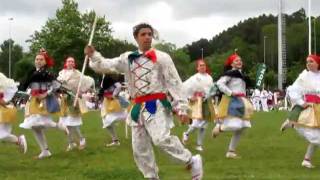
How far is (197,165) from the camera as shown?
8953 millimetres

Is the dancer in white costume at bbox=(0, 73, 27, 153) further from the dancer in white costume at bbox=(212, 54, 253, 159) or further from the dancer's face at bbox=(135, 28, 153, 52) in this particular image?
the dancer's face at bbox=(135, 28, 153, 52)

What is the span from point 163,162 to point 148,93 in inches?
170

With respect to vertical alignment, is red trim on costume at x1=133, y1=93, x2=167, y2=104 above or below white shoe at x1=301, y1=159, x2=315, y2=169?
above

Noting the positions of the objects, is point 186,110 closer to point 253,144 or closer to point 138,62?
point 138,62

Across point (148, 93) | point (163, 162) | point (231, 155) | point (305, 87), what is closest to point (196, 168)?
point (148, 93)

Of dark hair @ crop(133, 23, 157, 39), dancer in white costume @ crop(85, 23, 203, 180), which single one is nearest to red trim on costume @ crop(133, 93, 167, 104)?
dancer in white costume @ crop(85, 23, 203, 180)

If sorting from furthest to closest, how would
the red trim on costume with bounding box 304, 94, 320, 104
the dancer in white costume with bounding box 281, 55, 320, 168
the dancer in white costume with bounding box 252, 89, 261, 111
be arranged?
the dancer in white costume with bounding box 252, 89, 261, 111 < the red trim on costume with bounding box 304, 94, 320, 104 < the dancer in white costume with bounding box 281, 55, 320, 168

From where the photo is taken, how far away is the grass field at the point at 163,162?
36.6 feet

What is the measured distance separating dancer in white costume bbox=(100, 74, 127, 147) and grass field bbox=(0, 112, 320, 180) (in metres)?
0.56

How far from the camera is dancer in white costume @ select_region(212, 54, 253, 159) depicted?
13930 millimetres

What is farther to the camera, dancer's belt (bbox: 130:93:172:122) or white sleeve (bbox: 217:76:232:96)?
white sleeve (bbox: 217:76:232:96)

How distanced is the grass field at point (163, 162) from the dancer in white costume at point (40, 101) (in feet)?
2.15

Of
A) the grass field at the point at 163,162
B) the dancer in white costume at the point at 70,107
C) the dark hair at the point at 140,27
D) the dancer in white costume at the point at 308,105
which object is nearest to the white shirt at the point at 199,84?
the grass field at the point at 163,162

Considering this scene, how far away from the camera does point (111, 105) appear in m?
16.7
